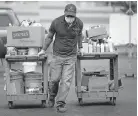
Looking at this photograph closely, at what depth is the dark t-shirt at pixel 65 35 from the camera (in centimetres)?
880

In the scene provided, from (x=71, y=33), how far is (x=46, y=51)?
49.5 inches

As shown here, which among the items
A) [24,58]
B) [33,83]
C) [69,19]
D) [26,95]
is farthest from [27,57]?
[69,19]

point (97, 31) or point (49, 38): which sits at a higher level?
point (97, 31)

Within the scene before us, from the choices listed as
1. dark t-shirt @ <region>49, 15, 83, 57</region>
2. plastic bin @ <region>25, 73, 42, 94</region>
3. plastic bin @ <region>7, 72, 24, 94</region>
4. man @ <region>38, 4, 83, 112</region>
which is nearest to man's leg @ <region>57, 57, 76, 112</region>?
man @ <region>38, 4, 83, 112</region>

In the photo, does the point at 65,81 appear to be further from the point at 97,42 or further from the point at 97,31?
the point at 97,31

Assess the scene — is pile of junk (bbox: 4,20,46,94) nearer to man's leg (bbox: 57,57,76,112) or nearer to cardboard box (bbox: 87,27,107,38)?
man's leg (bbox: 57,57,76,112)

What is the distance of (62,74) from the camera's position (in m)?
8.98

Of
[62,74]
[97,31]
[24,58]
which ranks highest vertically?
[97,31]

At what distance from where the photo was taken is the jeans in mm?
8830

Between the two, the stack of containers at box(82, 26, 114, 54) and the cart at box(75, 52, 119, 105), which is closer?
the cart at box(75, 52, 119, 105)

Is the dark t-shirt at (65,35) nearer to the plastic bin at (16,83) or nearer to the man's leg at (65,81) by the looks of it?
the man's leg at (65,81)

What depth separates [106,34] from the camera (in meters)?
9.82

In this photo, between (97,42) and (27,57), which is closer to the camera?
(27,57)

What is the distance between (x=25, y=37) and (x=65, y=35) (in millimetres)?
971
